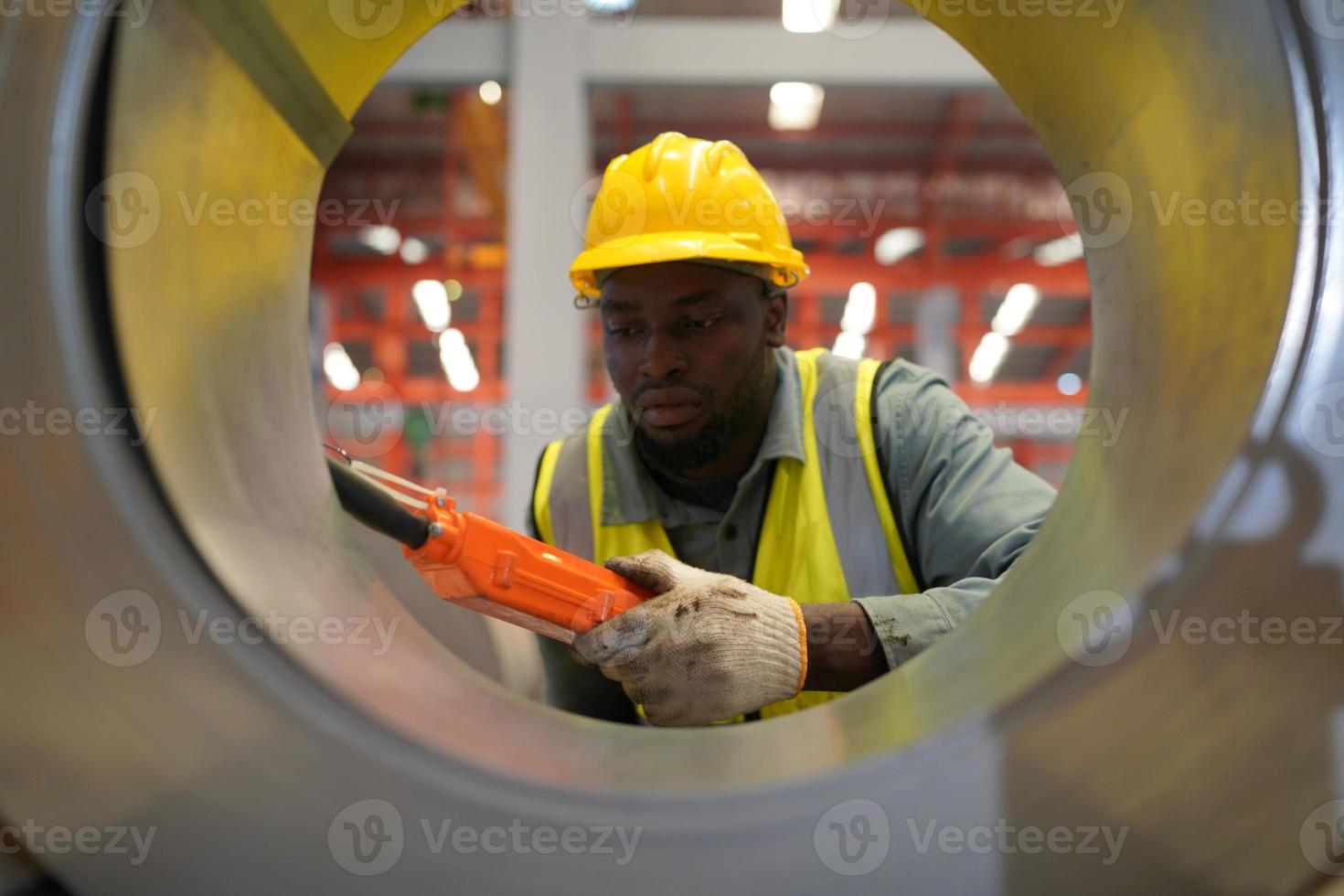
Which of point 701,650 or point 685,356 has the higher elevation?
point 685,356

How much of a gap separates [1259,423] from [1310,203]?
8 centimetres

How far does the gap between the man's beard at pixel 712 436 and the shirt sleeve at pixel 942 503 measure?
20 centimetres

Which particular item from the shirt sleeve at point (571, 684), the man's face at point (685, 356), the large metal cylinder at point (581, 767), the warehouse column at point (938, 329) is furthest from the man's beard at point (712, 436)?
the warehouse column at point (938, 329)

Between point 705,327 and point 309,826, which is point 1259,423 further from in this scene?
point 705,327

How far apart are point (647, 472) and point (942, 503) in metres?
0.49

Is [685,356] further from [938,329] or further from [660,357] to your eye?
[938,329]

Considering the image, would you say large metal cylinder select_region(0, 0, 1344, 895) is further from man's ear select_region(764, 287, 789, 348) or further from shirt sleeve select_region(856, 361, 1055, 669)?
man's ear select_region(764, 287, 789, 348)

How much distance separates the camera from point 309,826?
1.32 feet

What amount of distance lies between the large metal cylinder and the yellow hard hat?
1.13m

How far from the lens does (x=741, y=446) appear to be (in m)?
1.62

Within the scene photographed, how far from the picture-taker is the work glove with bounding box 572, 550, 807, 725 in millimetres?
1122

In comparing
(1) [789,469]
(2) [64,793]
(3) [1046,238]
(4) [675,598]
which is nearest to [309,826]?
(2) [64,793]

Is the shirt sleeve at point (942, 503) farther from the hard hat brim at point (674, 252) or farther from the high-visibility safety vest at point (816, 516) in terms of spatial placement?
the hard hat brim at point (674, 252)

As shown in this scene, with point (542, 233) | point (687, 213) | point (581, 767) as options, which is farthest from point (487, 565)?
point (542, 233)
